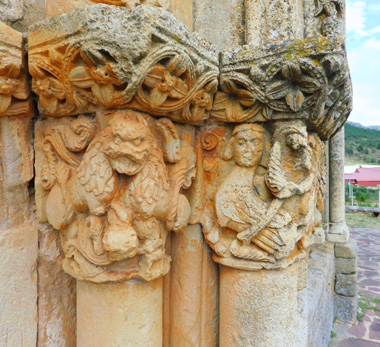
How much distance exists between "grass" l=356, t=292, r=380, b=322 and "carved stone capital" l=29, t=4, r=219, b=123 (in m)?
3.58

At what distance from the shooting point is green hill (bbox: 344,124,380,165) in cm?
3002

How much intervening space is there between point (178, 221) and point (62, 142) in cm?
57

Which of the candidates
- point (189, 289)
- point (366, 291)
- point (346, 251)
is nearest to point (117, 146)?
point (189, 289)

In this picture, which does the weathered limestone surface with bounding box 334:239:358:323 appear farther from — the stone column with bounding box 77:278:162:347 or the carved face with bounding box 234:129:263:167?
the stone column with bounding box 77:278:162:347

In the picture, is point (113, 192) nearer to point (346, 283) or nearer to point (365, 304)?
point (346, 283)

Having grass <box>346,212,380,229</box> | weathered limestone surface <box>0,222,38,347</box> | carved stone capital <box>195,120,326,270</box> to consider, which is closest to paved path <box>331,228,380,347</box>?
grass <box>346,212,380,229</box>

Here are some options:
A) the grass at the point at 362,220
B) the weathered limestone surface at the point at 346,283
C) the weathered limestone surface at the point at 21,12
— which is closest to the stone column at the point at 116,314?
the weathered limestone surface at the point at 21,12

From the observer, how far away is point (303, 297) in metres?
1.57

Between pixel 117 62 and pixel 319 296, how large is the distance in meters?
2.28

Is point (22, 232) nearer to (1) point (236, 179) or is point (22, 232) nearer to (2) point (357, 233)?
(1) point (236, 179)

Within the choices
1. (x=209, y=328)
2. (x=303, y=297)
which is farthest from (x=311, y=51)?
(x=209, y=328)

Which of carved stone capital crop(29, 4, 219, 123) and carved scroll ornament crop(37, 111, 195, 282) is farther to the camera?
carved scroll ornament crop(37, 111, 195, 282)

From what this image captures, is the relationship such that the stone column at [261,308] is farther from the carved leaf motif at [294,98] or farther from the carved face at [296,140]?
the carved leaf motif at [294,98]

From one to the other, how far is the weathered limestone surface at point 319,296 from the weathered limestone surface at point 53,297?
4.90 ft
